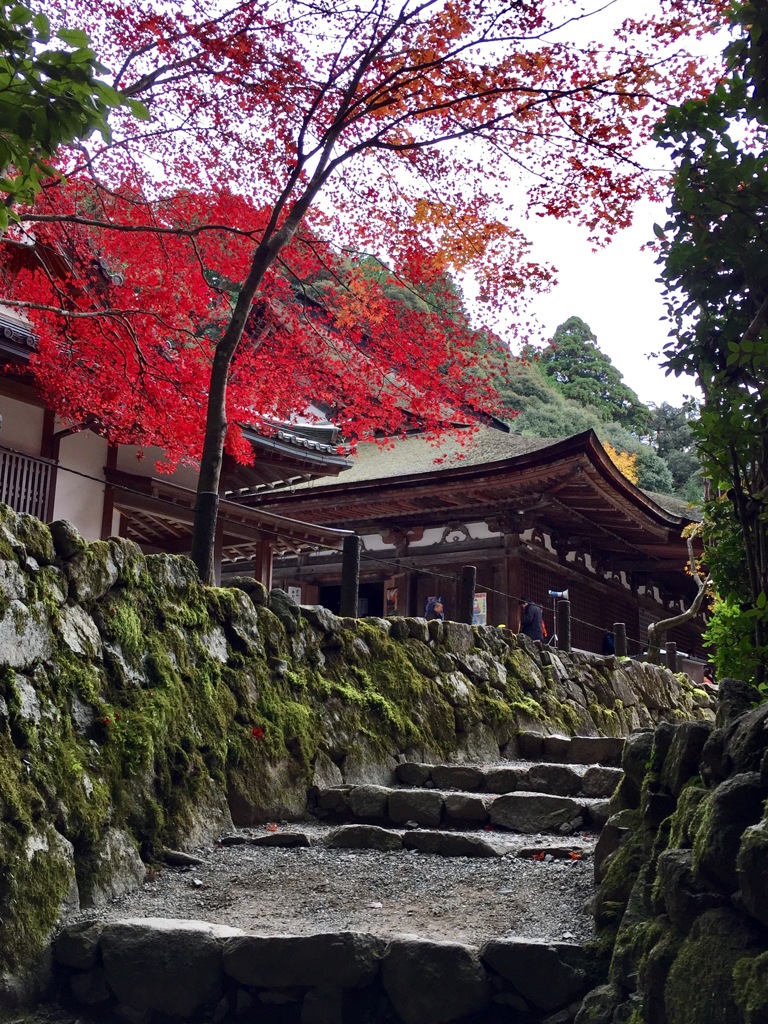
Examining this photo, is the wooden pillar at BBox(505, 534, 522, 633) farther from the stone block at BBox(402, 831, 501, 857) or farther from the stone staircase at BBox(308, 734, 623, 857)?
the stone block at BBox(402, 831, 501, 857)

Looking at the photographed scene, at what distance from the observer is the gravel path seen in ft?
16.2

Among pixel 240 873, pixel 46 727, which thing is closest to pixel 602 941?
pixel 240 873

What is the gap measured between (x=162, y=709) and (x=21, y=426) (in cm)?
663

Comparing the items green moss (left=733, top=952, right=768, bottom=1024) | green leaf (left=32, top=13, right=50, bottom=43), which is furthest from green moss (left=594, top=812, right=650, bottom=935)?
green leaf (left=32, top=13, right=50, bottom=43)

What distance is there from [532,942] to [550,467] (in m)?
11.2

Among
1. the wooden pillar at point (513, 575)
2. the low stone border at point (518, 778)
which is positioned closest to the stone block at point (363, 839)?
the low stone border at point (518, 778)

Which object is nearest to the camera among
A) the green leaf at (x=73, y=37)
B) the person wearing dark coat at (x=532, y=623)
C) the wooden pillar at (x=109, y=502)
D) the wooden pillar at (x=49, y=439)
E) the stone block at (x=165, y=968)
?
the green leaf at (x=73, y=37)

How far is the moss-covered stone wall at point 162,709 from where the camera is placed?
5.06 m

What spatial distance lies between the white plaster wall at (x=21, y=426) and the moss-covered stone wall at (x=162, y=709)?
509 cm

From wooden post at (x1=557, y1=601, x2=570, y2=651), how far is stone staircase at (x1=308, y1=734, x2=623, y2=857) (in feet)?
17.1

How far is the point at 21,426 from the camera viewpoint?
456 inches

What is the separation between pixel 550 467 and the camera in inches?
589

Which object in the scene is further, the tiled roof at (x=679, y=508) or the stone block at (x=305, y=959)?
the tiled roof at (x=679, y=508)

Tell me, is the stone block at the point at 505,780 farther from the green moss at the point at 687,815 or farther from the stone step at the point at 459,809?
the green moss at the point at 687,815
